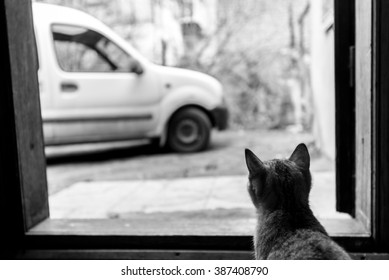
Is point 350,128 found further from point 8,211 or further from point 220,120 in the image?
point 220,120

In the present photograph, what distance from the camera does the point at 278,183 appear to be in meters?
1.83

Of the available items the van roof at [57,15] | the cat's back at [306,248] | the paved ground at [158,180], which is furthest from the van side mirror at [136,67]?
the cat's back at [306,248]

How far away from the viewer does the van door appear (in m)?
6.45

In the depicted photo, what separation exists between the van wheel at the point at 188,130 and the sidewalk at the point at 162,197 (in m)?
2.19

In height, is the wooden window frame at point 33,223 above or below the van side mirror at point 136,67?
below

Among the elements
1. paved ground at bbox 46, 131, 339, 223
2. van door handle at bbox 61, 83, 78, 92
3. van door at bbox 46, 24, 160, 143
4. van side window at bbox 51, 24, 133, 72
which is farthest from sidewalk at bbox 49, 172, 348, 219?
van side window at bbox 51, 24, 133, 72

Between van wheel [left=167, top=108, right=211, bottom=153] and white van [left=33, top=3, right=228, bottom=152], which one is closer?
white van [left=33, top=3, right=228, bottom=152]

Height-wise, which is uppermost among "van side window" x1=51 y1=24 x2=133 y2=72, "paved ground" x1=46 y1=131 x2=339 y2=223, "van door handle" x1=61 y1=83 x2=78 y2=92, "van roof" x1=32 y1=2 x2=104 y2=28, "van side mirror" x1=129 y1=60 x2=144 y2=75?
"van roof" x1=32 y1=2 x2=104 y2=28

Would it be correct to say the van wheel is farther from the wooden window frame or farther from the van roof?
the wooden window frame

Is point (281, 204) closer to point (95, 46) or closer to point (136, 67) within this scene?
point (136, 67)

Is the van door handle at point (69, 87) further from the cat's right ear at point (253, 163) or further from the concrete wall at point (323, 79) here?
the cat's right ear at point (253, 163)

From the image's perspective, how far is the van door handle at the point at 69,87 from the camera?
641cm

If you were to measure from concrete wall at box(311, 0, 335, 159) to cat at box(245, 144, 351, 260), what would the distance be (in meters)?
3.38

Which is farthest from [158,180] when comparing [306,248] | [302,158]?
[306,248]
